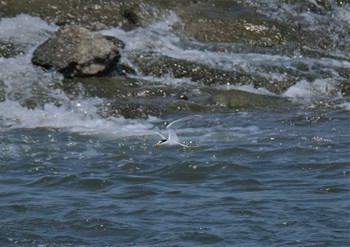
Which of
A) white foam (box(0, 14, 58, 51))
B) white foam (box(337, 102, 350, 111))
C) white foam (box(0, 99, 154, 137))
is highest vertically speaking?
white foam (box(0, 14, 58, 51))

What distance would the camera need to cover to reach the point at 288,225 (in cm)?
775

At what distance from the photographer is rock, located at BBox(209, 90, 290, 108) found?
12.9 meters

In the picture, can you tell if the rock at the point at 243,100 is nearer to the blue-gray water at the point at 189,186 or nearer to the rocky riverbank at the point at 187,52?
the rocky riverbank at the point at 187,52

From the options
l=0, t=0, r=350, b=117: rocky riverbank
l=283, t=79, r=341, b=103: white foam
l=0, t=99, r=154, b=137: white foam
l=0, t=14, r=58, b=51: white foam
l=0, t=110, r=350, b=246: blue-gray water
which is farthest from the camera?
l=0, t=14, r=58, b=51: white foam

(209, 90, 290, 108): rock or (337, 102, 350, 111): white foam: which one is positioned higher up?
(337, 102, 350, 111): white foam

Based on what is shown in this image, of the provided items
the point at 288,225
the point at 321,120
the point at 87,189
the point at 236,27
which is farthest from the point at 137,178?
the point at 236,27

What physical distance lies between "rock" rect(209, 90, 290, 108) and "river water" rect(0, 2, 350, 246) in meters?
0.18

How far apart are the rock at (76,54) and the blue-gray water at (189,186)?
1724mm

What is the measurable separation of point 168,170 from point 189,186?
0.64 meters

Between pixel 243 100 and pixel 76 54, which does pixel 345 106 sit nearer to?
pixel 243 100

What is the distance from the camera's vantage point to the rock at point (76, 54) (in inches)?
516

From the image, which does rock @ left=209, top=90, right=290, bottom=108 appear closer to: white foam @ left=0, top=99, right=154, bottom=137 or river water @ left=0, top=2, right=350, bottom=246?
river water @ left=0, top=2, right=350, bottom=246

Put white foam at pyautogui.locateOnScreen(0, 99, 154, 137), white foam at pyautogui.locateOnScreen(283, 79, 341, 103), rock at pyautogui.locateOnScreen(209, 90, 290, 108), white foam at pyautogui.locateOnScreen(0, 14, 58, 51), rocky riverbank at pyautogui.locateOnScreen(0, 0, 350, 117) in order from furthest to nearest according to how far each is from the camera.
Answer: white foam at pyautogui.locateOnScreen(0, 14, 58, 51)
white foam at pyautogui.locateOnScreen(283, 79, 341, 103)
rocky riverbank at pyautogui.locateOnScreen(0, 0, 350, 117)
rock at pyautogui.locateOnScreen(209, 90, 290, 108)
white foam at pyautogui.locateOnScreen(0, 99, 154, 137)

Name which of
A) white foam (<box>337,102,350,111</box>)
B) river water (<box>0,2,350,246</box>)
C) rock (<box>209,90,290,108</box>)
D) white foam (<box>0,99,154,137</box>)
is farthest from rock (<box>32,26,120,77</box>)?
white foam (<box>337,102,350,111</box>)
